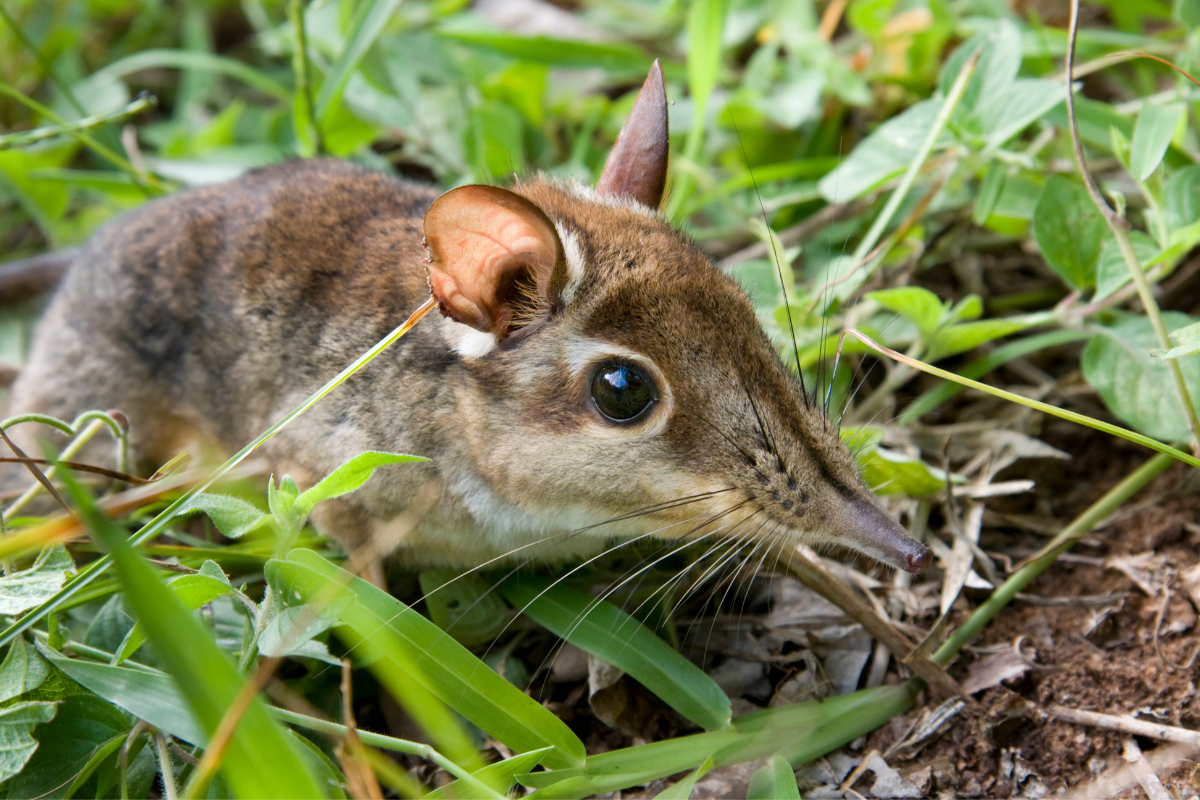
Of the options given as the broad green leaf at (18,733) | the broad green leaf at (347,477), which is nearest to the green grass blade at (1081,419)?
the broad green leaf at (347,477)

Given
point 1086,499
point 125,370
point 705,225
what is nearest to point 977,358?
point 1086,499

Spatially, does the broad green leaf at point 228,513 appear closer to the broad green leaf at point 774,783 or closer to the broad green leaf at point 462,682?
the broad green leaf at point 462,682

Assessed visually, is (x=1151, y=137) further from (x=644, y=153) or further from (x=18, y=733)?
(x=18, y=733)

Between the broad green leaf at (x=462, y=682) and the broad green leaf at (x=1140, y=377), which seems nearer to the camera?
the broad green leaf at (x=462, y=682)

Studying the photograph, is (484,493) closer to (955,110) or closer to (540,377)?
(540,377)

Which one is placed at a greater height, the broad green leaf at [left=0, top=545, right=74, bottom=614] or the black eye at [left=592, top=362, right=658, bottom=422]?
the black eye at [left=592, top=362, right=658, bottom=422]

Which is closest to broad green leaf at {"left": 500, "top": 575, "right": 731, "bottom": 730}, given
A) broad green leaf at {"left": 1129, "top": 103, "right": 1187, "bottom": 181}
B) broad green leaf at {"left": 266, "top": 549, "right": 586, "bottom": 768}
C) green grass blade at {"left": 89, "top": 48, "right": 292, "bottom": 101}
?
broad green leaf at {"left": 266, "top": 549, "right": 586, "bottom": 768}

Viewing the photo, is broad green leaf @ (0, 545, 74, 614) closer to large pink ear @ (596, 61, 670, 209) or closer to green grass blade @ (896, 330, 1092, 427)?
large pink ear @ (596, 61, 670, 209)
